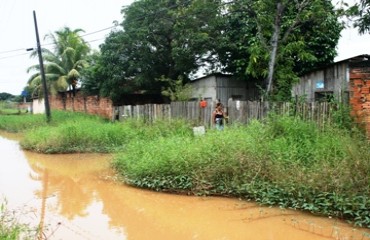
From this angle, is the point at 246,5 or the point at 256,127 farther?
the point at 246,5

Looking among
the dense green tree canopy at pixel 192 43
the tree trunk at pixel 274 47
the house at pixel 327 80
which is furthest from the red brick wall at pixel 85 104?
the tree trunk at pixel 274 47

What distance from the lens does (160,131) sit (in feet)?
42.1

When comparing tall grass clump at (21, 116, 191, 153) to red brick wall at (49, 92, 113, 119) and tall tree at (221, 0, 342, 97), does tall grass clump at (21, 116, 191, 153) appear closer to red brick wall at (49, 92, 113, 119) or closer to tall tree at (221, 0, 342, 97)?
tall tree at (221, 0, 342, 97)

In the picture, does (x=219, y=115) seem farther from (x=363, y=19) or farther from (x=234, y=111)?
(x=363, y=19)

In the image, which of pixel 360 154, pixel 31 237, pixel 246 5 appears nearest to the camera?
pixel 31 237

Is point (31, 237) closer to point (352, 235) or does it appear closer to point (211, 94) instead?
point (352, 235)

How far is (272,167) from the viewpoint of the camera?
7051mm

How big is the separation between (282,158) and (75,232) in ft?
13.1

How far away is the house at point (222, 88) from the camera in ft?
61.4

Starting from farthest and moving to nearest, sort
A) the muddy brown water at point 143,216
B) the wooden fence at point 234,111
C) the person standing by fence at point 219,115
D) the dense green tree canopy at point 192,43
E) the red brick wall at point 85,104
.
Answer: the red brick wall at point 85,104
the dense green tree canopy at point 192,43
the person standing by fence at point 219,115
the wooden fence at point 234,111
the muddy brown water at point 143,216

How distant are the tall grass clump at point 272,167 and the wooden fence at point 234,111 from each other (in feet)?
2.59

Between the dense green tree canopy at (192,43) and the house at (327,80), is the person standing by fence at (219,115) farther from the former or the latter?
the house at (327,80)

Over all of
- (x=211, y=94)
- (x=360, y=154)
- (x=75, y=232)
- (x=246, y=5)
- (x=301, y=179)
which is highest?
(x=246, y=5)

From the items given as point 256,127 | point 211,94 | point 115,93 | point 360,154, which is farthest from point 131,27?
point 360,154
